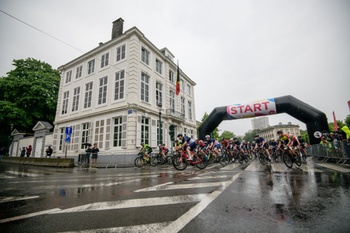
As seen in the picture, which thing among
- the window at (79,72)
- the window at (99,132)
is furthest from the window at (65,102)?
the window at (99,132)

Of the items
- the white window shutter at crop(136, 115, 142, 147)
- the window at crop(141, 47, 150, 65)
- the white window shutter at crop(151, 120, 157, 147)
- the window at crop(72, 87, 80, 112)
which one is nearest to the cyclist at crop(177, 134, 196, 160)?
the white window shutter at crop(136, 115, 142, 147)

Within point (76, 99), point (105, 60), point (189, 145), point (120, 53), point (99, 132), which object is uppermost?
point (120, 53)

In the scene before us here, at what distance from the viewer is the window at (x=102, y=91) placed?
17892 millimetres

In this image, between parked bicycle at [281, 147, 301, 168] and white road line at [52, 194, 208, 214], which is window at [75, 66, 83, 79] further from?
parked bicycle at [281, 147, 301, 168]

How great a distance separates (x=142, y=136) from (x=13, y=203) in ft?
42.8

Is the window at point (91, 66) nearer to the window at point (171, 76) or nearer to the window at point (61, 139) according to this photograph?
the window at point (61, 139)

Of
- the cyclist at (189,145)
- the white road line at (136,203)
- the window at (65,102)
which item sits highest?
the window at (65,102)

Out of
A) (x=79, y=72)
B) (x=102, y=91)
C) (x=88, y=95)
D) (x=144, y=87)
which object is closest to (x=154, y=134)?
(x=144, y=87)

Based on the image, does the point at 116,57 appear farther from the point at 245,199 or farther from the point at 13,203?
the point at 245,199

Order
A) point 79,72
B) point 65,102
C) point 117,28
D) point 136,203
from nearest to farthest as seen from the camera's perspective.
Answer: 1. point 136,203
2. point 117,28
3. point 79,72
4. point 65,102

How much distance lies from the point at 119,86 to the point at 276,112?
1488 cm

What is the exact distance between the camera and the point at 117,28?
19.6m

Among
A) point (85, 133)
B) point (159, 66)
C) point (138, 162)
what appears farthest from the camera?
point (159, 66)

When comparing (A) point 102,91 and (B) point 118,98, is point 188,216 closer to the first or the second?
(B) point 118,98
